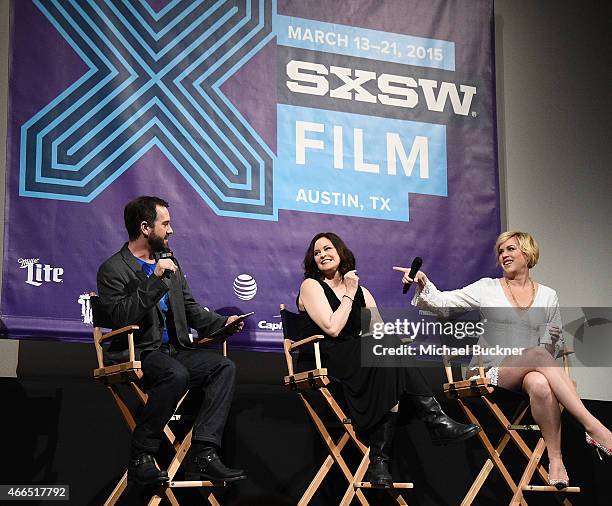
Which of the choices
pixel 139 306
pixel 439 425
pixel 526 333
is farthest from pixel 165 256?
pixel 526 333

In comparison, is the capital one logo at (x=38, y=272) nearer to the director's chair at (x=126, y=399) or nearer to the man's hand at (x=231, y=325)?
the director's chair at (x=126, y=399)

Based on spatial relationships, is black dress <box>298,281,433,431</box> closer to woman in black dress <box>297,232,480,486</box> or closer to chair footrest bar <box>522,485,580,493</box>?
woman in black dress <box>297,232,480,486</box>

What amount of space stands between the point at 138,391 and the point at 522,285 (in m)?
2.11

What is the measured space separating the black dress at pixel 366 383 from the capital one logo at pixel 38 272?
1366mm

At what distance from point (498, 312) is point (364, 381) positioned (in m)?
1.04

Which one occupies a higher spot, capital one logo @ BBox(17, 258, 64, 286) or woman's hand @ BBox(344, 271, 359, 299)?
capital one logo @ BBox(17, 258, 64, 286)

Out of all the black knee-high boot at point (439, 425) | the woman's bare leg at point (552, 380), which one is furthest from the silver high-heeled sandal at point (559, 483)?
the black knee-high boot at point (439, 425)

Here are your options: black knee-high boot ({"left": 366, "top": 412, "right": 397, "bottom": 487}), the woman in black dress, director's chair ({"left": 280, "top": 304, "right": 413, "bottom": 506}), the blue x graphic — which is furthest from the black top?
the blue x graphic

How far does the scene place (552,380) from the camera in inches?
161

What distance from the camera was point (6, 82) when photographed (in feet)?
14.7

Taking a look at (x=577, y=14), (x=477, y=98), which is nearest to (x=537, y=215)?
(x=477, y=98)

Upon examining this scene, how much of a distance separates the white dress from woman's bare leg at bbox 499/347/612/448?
0.48 feet

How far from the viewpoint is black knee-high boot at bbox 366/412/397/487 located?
371 centimetres

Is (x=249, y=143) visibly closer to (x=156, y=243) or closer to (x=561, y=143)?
(x=156, y=243)
